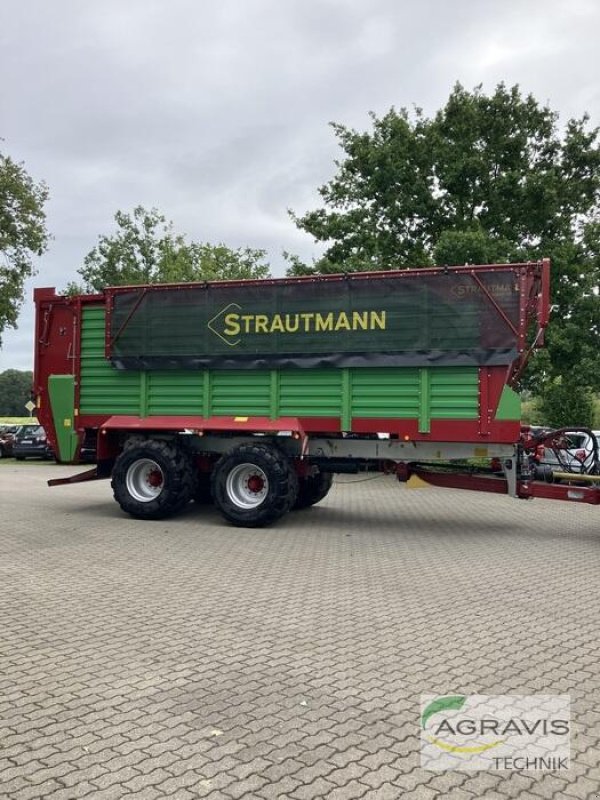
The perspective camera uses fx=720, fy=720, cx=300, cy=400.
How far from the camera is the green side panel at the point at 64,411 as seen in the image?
11727mm

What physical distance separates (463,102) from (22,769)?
2087cm

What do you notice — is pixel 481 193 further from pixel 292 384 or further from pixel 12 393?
pixel 12 393

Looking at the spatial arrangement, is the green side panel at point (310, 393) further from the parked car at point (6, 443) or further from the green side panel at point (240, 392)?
the parked car at point (6, 443)

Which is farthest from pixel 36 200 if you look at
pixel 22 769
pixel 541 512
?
pixel 22 769

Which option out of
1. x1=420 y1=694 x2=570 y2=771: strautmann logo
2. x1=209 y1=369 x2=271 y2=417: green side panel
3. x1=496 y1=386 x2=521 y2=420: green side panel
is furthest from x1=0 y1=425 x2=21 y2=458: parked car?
x1=420 y1=694 x2=570 y2=771: strautmann logo

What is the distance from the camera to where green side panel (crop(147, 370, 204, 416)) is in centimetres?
1117

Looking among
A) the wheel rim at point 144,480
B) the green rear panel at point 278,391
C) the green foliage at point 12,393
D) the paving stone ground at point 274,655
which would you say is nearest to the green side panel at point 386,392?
the green rear panel at point 278,391

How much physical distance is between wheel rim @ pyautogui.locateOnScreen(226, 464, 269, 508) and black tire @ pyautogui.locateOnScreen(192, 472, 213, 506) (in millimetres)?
1019

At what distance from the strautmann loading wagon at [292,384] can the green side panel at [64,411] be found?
0.03m

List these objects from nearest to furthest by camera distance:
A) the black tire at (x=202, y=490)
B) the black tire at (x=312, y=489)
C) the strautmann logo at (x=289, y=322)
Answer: the strautmann logo at (x=289, y=322), the black tire at (x=202, y=490), the black tire at (x=312, y=489)

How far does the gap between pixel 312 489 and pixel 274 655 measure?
25.0 feet

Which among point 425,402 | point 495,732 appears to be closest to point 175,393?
point 425,402

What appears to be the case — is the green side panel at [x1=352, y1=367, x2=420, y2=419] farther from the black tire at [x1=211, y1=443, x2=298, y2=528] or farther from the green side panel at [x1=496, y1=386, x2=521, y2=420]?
the black tire at [x1=211, y1=443, x2=298, y2=528]

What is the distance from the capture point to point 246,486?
10852mm
